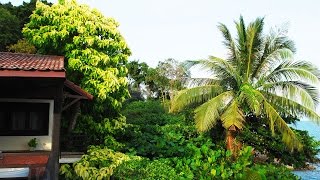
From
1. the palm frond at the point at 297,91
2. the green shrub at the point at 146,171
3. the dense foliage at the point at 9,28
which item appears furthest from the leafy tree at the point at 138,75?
the green shrub at the point at 146,171

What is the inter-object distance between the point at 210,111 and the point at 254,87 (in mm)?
2187

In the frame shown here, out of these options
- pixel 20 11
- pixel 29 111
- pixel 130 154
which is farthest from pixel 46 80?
pixel 20 11

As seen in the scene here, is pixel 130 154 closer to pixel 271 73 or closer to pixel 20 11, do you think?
pixel 271 73

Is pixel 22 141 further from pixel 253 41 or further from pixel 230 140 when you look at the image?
pixel 253 41

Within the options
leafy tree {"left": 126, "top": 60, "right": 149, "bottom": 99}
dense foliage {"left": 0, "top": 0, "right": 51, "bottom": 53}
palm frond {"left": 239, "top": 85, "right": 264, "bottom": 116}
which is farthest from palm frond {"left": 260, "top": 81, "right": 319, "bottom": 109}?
leafy tree {"left": 126, "top": 60, "right": 149, "bottom": 99}

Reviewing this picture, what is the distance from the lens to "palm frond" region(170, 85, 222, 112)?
47.0 feet

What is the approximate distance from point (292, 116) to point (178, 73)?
2254 cm

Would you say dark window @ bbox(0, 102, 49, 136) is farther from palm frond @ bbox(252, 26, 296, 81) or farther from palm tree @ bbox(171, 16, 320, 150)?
palm frond @ bbox(252, 26, 296, 81)

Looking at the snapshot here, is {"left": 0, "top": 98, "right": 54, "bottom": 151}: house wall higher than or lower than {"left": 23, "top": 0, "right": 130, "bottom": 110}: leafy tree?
lower

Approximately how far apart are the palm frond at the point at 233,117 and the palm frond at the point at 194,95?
1064 mm

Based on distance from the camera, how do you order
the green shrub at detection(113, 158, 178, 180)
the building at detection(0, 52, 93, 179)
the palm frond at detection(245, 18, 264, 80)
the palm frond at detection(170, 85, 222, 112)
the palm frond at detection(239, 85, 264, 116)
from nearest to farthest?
the green shrub at detection(113, 158, 178, 180)
the building at detection(0, 52, 93, 179)
the palm frond at detection(239, 85, 264, 116)
the palm frond at detection(170, 85, 222, 112)
the palm frond at detection(245, 18, 264, 80)

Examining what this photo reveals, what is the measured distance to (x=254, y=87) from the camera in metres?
14.2

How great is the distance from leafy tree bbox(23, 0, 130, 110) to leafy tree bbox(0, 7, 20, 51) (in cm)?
1585

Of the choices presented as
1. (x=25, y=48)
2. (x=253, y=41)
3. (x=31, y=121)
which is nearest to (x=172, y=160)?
(x=31, y=121)
